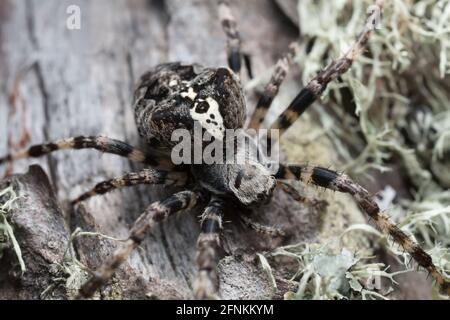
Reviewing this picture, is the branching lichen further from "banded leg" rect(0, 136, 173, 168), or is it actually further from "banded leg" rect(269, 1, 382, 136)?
"banded leg" rect(269, 1, 382, 136)

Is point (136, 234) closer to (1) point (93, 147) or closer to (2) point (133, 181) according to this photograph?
(2) point (133, 181)

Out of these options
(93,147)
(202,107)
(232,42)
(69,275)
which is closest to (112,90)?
(93,147)

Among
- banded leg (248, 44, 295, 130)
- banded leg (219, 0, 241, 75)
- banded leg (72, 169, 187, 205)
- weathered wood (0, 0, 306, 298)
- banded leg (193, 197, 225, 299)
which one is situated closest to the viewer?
banded leg (193, 197, 225, 299)

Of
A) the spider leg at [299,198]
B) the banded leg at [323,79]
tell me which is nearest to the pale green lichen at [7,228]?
the spider leg at [299,198]

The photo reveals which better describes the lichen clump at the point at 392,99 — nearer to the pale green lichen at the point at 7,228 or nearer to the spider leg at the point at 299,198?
the spider leg at the point at 299,198

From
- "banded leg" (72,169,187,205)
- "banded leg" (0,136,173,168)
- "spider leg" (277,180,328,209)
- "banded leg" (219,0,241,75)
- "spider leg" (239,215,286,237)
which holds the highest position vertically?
"banded leg" (219,0,241,75)

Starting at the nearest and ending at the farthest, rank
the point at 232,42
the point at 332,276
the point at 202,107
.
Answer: the point at 332,276, the point at 202,107, the point at 232,42

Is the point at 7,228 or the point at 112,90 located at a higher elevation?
the point at 112,90

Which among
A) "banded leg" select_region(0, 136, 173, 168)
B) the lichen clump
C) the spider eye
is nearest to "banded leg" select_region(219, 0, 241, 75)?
the lichen clump
